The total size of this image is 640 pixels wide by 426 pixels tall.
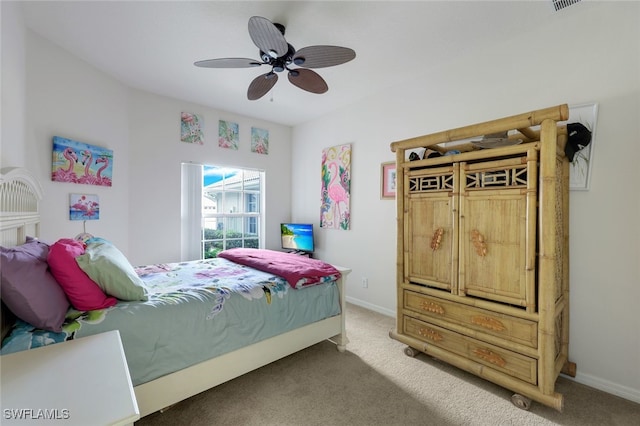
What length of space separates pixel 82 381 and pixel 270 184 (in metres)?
3.79

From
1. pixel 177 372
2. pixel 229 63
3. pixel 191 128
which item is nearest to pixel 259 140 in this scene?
pixel 191 128

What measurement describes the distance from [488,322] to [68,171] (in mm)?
3772

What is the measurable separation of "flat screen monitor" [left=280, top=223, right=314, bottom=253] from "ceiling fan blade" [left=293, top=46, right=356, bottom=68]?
246 centimetres

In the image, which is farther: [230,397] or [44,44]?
[44,44]

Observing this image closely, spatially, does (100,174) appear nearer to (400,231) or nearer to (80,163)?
(80,163)

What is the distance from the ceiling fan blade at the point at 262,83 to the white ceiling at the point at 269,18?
0.37m

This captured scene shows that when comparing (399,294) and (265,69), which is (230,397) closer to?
(399,294)

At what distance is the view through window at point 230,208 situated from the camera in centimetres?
405

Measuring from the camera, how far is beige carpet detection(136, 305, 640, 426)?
164 cm

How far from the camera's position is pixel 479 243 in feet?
6.39

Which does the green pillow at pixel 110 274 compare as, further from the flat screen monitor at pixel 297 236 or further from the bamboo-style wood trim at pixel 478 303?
the flat screen monitor at pixel 297 236

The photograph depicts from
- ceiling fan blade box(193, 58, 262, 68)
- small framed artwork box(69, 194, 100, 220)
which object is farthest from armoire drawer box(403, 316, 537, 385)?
small framed artwork box(69, 194, 100, 220)

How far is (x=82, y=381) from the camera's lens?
868mm

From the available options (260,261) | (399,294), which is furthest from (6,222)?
(399,294)
